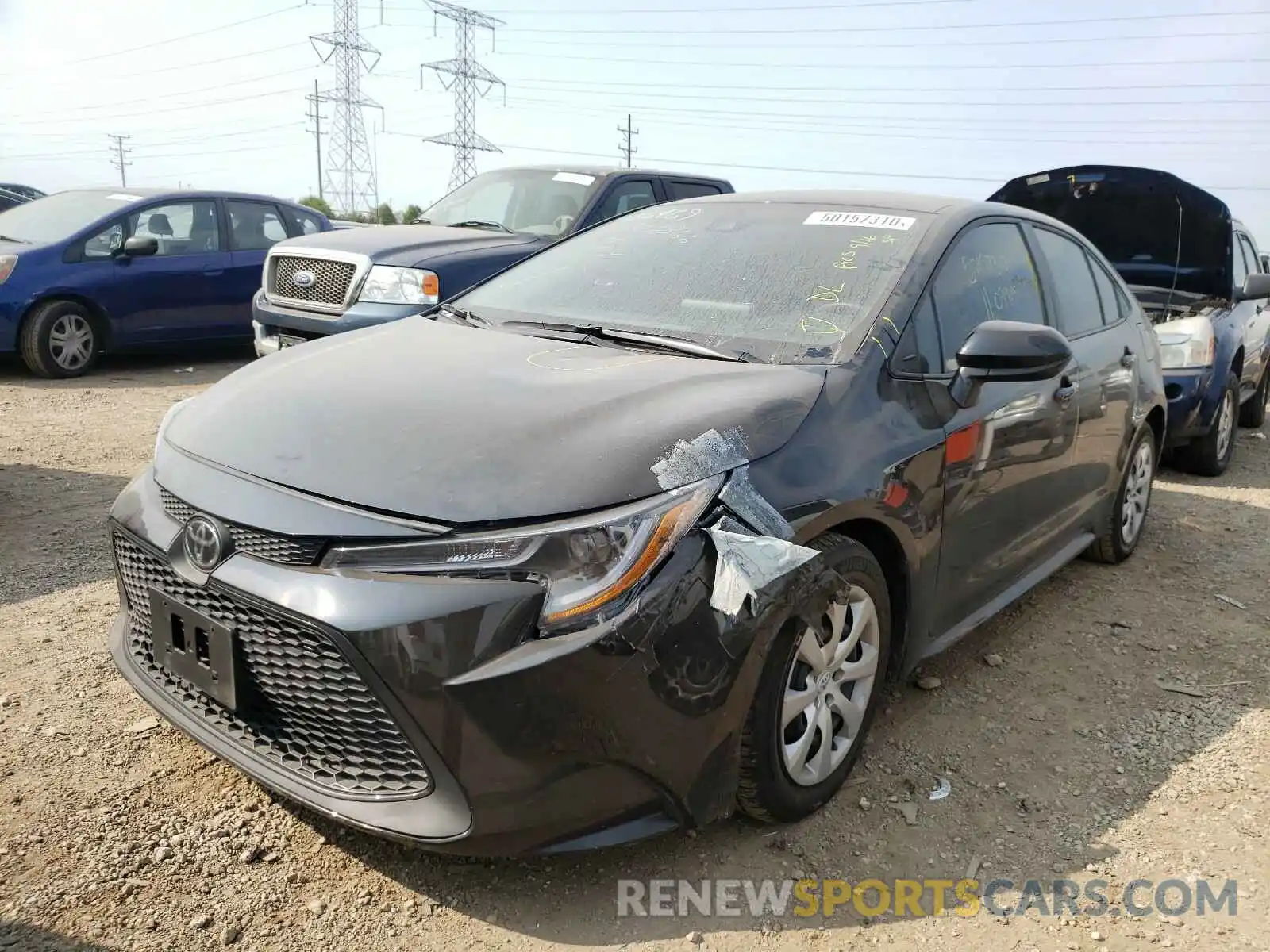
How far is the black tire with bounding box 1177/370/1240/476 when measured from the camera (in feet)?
21.4

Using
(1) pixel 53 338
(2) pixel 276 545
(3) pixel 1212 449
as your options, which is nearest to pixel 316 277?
(1) pixel 53 338

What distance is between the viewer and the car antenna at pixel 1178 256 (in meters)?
6.89

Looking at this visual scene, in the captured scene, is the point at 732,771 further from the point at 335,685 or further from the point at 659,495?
the point at 335,685

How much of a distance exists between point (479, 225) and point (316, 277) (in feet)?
4.99

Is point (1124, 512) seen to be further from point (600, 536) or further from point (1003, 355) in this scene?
point (600, 536)

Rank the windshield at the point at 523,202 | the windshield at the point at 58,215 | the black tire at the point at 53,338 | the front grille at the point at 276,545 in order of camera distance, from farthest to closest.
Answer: the windshield at the point at 58,215 < the black tire at the point at 53,338 < the windshield at the point at 523,202 < the front grille at the point at 276,545

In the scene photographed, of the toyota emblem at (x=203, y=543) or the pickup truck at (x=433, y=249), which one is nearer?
the toyota emblem at (x=203, y=543)

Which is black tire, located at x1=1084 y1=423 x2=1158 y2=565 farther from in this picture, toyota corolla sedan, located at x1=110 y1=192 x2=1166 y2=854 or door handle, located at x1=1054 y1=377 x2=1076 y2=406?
toyota corolla sedan, located at x1=110 y1=192 x2=1166 y2=854

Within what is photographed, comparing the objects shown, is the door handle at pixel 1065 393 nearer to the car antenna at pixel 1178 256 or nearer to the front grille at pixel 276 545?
the front grille at pixel 276 545

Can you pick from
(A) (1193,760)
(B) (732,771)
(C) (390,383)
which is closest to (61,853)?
(C) (390,383)

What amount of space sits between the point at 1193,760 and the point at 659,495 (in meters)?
2.07

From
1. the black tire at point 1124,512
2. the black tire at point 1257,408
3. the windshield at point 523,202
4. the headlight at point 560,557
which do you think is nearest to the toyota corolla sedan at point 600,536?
the headlight at point 560,557

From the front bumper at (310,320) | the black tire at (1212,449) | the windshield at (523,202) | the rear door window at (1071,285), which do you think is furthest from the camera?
the windshield at (523,202)

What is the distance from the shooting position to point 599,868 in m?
2.39
